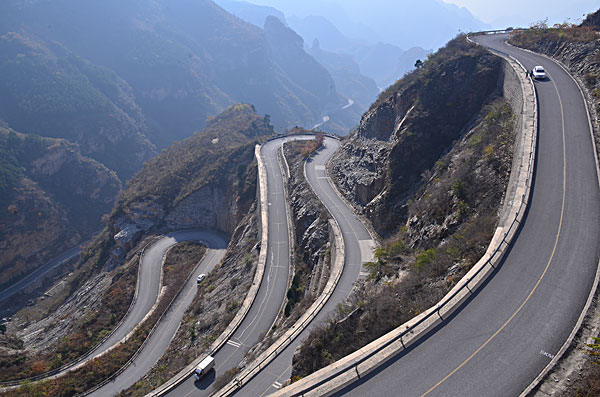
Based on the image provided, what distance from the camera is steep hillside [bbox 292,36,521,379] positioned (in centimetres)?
1734

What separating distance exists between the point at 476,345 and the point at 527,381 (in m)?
2.13

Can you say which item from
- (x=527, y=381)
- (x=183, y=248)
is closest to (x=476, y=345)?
(x=527, y=381)

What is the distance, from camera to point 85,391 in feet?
94.9

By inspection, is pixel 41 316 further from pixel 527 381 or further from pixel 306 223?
pixel 527 381

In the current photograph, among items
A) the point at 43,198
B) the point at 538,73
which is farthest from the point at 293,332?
the point at 43,198

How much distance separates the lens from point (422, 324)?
15.5 meters

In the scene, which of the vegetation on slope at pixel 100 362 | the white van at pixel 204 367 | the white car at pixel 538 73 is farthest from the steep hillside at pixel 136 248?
the white car at pixel 538 73

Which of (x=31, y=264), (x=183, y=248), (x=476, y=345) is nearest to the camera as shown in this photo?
(x=476, y=345)

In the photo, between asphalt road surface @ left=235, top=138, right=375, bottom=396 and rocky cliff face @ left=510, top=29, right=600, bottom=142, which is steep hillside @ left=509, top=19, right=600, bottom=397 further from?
asphalt road surface @ left=235, top=138, right=375, bottom=396

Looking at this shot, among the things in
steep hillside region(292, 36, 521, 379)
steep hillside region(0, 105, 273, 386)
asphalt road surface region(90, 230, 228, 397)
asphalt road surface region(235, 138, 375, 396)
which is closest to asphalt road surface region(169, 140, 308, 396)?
steep hillside region(0, 105, 273, 386)

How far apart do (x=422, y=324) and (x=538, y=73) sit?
2934 cm

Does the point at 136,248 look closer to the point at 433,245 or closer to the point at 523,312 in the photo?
the point at 433,245

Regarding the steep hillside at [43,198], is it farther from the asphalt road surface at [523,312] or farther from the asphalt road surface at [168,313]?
the asphalt road surface at [523,312]

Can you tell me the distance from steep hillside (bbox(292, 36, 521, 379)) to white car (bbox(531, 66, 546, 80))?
1937 mm
